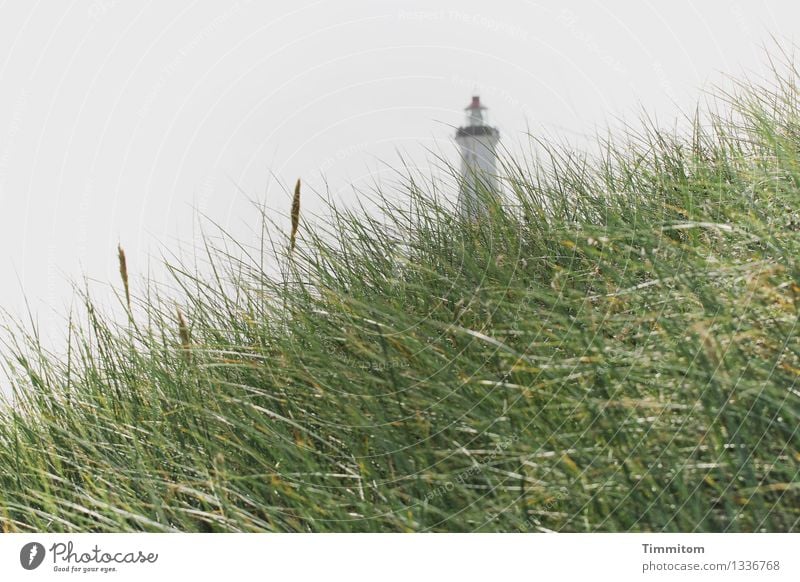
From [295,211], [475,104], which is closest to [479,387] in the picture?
[295,211]

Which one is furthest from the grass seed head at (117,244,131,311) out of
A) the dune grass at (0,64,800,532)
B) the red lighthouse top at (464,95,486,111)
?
the red lighthouse top at (464,95,486,111)

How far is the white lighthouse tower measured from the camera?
3.13 metres

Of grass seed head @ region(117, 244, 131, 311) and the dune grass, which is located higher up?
grass seed head @ region(117, 244, 131, 311)

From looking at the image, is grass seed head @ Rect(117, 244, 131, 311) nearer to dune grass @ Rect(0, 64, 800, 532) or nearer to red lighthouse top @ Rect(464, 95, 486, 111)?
dune grass @ Rect(0, 64, 800, 532)

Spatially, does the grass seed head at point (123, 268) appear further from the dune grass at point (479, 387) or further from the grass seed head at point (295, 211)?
the grass seed head at point (295, 211)

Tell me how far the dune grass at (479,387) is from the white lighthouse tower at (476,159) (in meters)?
0.18

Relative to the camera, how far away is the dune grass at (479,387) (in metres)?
1.64

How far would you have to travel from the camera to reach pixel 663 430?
5.46 ft

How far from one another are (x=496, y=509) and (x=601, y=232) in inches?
44.0
